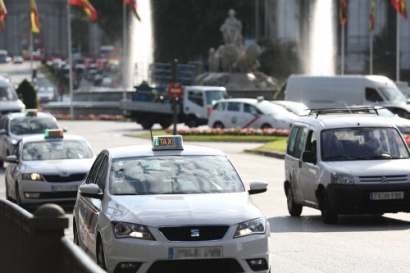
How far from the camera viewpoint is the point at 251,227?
11.1m

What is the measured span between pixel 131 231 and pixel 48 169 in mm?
11194

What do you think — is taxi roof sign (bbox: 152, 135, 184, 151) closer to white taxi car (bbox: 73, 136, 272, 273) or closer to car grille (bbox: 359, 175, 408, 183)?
white taxi car (bbox: 73, 136, 272, 273)

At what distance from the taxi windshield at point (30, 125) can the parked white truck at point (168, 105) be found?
Answer: 865 inches

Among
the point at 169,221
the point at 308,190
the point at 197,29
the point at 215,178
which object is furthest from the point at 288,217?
the point at 197,29

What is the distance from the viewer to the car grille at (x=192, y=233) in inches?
428

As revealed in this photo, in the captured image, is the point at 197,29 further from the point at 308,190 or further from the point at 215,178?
the point at 215,178

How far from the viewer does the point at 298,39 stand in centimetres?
10262

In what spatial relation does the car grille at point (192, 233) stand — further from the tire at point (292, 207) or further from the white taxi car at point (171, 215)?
the tire at point (292, 207)

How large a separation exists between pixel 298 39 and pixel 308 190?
→ 276 ft

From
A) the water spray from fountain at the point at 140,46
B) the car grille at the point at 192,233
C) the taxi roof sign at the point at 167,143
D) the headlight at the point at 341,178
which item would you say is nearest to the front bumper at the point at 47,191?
the headlight at the point at 341,178

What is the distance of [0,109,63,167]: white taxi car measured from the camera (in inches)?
1305

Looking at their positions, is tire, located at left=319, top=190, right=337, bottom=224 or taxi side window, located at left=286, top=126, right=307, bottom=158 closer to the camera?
tire, located at left=319, top=190, right=337, bottom=224

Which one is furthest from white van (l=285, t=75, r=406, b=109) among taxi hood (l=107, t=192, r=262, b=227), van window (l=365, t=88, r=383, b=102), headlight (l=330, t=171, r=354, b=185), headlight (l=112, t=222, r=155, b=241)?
headlight (l=112, t=222, r=155, b=241)

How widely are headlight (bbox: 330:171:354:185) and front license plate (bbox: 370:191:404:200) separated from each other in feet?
1.18
